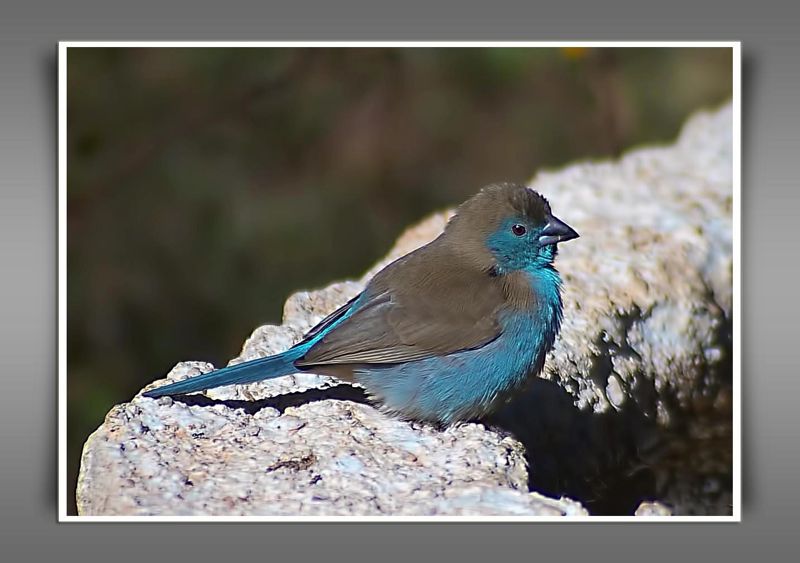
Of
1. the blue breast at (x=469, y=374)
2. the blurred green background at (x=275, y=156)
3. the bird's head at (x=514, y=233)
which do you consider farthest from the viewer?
the blurred green background at (x=275, y=156)

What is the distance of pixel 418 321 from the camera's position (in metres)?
4.19

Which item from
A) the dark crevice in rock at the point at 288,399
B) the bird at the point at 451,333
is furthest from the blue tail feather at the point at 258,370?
the dark crevice in rock at the point at 288,399

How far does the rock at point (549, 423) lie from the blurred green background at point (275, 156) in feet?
2.47

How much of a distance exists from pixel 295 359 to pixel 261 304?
256 cm

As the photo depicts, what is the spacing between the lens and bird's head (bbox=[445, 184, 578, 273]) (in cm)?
433

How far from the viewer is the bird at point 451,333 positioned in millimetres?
4090

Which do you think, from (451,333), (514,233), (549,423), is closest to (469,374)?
(451,333)

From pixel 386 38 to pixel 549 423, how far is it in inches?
58.1

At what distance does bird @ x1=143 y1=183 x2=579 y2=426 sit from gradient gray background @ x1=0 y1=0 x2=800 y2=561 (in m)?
0.45

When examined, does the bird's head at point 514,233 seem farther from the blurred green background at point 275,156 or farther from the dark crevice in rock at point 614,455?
the blurred green background at point 275,156

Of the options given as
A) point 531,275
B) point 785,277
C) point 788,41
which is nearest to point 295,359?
point 531,275

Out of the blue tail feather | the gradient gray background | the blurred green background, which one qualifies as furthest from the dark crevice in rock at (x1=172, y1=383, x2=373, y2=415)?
the blurred green background

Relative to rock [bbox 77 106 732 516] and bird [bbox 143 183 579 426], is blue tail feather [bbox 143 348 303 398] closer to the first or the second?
bird [bbox 143 183 579 426]

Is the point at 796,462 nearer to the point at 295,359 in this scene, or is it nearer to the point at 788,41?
the point at 788,41
